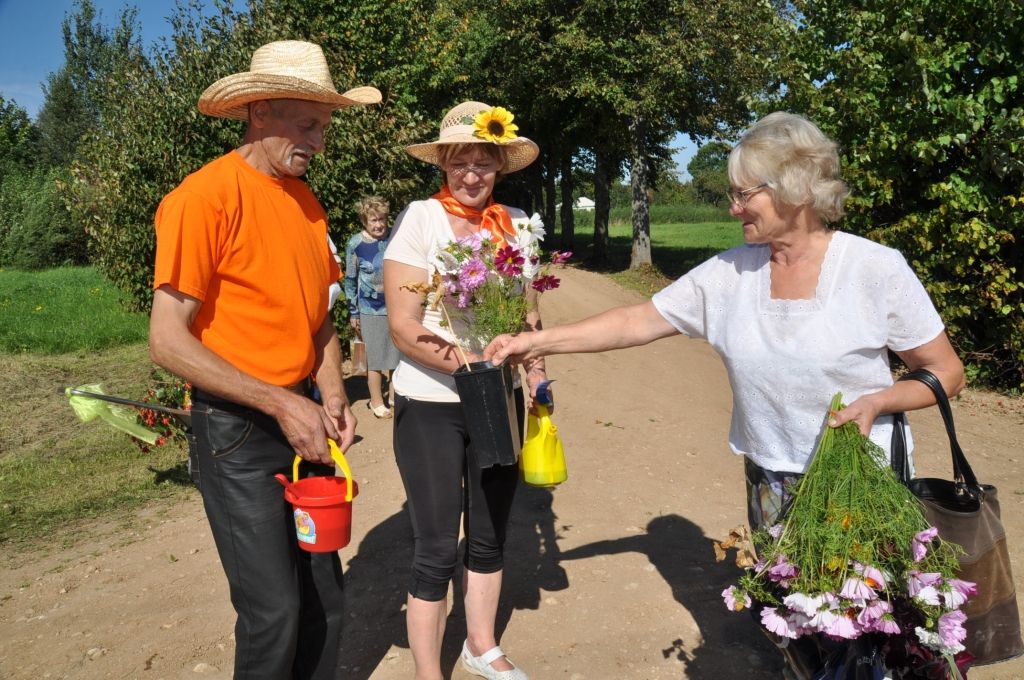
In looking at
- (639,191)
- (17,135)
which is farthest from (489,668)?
(17,135)

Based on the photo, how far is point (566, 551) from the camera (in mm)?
5043

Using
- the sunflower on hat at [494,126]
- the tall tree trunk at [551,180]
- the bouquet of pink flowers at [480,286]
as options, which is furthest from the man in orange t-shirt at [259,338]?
the tall tree trunk at [551,180]

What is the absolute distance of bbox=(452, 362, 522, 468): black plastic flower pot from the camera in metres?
2.99

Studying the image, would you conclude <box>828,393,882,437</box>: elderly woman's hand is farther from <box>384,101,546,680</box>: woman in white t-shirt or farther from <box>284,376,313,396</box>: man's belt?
<box>284,376,313,396</box>: man's belt

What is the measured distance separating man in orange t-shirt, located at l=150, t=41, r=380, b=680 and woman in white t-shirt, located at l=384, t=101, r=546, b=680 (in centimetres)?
33

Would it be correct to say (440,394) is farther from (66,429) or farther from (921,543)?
(66,429)

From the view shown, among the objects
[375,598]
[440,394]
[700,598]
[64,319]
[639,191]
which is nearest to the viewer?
[440,394]

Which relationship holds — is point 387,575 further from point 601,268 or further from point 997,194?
point 601,268

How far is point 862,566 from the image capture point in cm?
226

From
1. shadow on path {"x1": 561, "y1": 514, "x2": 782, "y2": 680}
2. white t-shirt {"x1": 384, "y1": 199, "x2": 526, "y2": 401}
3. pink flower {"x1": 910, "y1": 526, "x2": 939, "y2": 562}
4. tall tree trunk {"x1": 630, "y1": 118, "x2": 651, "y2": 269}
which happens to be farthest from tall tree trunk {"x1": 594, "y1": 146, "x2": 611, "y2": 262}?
pink flower {"x1": 910, "y1": 526, "x2": 939, "y2": 562}

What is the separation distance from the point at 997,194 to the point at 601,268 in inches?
658

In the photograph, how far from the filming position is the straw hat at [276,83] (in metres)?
2.85

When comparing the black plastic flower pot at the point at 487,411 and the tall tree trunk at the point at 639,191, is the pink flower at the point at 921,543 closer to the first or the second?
the black plastic flower pot at the point at 487,411

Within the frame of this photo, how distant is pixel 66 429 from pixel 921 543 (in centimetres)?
895
